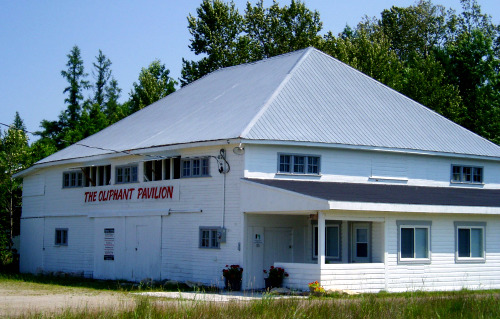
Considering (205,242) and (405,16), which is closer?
(205,242)

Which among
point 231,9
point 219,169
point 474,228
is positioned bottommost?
point 474,228

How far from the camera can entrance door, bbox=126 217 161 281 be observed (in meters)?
30.3

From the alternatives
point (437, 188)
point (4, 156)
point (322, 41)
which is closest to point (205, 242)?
point (437, 188)

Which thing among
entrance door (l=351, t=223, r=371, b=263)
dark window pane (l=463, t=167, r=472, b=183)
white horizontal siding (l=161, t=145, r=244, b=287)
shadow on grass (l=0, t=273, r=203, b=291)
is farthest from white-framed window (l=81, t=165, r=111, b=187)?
dark window pane (l=463, t=167, r=472, b=183)

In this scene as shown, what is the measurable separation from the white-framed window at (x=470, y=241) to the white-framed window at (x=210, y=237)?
26.9ft

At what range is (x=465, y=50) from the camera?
53.9 m

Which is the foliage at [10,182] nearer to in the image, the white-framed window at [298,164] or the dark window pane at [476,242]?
the white-framed window at [298,164]

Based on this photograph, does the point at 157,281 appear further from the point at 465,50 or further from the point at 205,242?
the point at 465,50

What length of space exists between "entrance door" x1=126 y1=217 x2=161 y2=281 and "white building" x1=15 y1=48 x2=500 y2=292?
0.07 metres

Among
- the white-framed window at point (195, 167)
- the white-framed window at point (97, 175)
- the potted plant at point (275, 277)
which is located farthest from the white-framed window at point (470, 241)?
the white-framed window at point (97, 175)

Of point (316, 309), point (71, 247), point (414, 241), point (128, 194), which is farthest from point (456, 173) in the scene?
point (71, 247)

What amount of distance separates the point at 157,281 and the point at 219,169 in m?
5.35

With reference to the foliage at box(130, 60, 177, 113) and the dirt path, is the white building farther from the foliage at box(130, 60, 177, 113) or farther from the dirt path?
the foliage at box(130, 60, 177, 113)

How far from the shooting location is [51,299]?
892 inches
